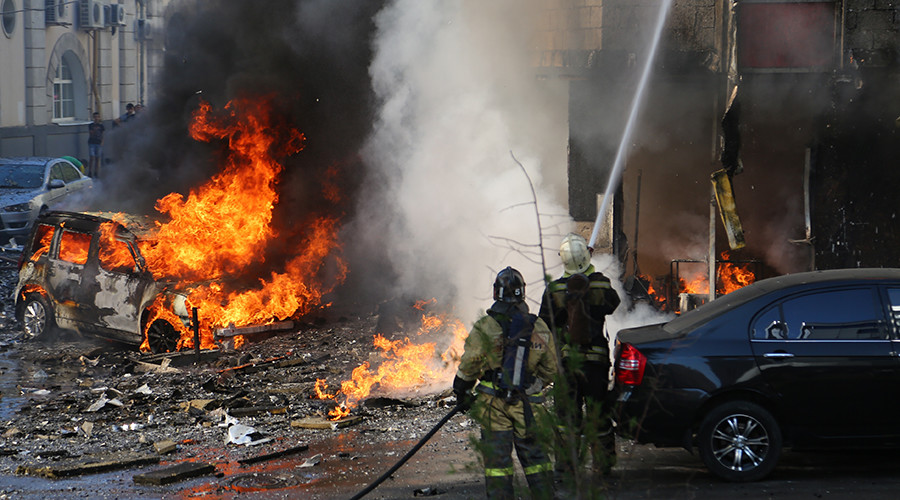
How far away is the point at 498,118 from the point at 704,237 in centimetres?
310

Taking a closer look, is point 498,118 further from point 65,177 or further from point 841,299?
point 65,177

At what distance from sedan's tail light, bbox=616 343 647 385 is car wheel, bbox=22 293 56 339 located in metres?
8.57

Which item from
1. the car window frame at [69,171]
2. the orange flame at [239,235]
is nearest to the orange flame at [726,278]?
the orange flame at [239,235]

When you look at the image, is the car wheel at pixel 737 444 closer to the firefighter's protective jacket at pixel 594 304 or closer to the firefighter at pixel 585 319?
the firefighter at pixel 585 319

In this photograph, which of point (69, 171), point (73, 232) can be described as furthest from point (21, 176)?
point (73, 232)

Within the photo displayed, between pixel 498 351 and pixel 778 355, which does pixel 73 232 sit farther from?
pixel 778 355

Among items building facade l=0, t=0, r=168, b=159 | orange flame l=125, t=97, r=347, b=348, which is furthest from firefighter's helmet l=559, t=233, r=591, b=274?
building facade l=0, t=0, r=168, b=159

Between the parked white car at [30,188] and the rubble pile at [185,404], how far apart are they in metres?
6.61

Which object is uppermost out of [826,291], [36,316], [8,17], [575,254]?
[8,17]

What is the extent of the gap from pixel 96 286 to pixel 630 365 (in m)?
7.68

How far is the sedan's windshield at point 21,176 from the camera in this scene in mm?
19719

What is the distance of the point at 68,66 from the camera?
34.2 m

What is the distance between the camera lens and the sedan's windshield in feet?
64.7

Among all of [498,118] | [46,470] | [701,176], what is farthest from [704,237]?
[46,470]
